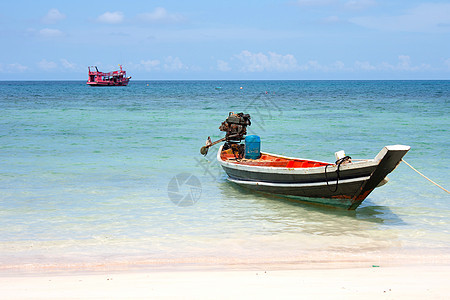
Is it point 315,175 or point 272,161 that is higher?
point 315,175

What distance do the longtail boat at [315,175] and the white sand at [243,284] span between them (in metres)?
2.69

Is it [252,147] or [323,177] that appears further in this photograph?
[252,147]

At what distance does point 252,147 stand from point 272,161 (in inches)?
35.7

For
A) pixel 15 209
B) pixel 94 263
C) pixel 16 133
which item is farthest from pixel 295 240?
pixel 16 133

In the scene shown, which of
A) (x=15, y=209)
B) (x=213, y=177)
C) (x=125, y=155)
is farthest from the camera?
(x=125, y=155)

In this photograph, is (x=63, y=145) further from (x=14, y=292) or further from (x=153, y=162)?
(x=14, y=292)

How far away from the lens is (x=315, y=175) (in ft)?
34.9

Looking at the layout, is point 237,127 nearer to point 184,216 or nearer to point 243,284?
point 184,216

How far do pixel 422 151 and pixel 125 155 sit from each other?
12373 mm

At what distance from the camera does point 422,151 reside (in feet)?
66.6

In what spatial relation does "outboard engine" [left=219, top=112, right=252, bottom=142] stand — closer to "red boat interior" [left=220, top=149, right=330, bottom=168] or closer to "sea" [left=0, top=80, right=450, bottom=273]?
"red boat interior" [left=220, top=149, right=330, bottom=168]

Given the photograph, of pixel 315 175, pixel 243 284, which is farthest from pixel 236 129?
pixel 243 284

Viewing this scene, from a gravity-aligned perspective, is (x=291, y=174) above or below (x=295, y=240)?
above

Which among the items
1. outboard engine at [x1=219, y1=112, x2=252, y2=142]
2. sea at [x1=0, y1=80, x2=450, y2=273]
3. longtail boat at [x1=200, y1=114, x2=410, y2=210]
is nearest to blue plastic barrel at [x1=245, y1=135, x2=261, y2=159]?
longtail boat at [x1=200, y1=114, x2=410, y2=210]
